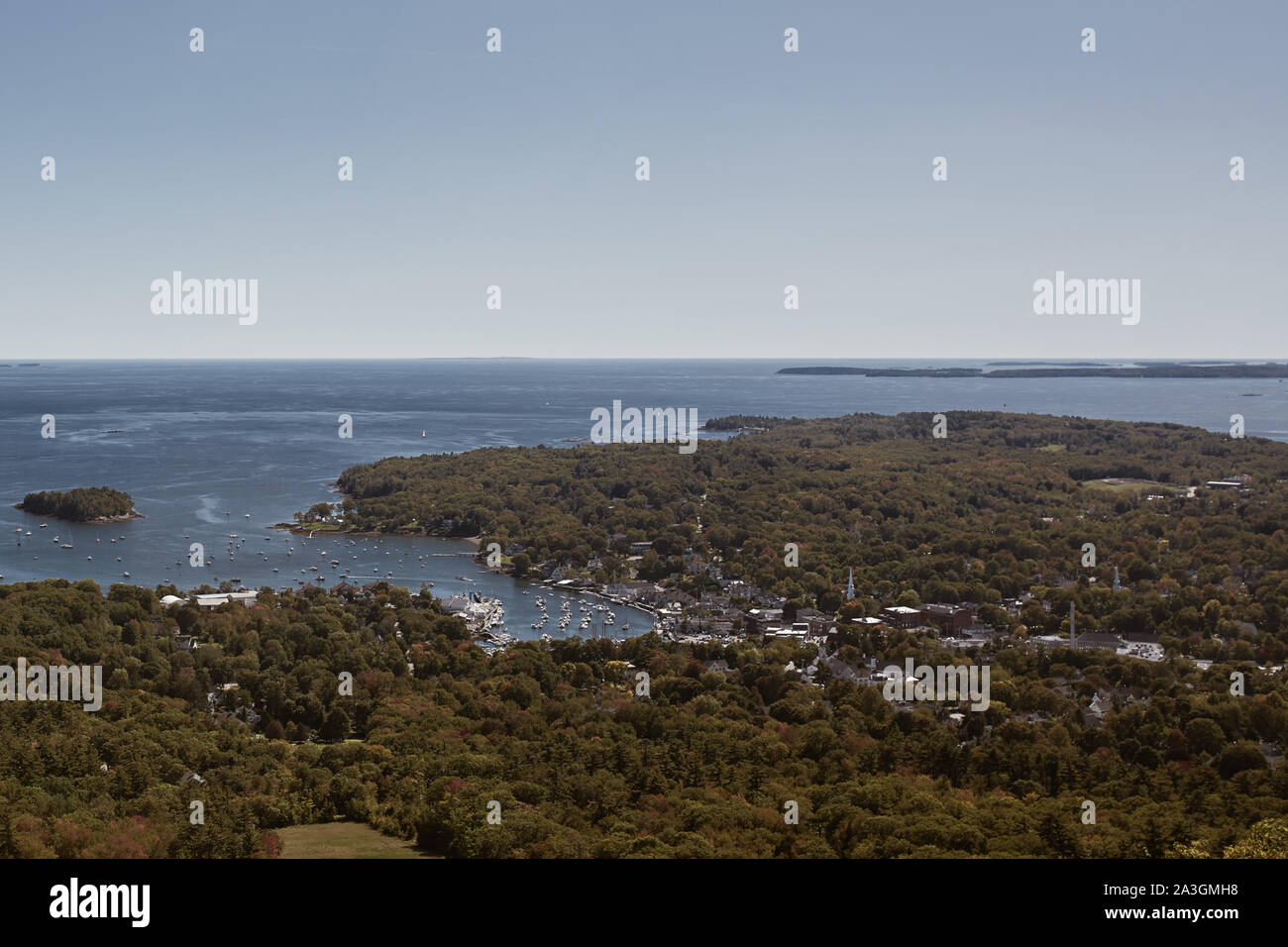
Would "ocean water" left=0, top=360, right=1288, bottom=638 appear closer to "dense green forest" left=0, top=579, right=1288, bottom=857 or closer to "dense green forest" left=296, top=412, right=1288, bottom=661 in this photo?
"dense green forest" left=296, top=412, right=1288, bottom=661

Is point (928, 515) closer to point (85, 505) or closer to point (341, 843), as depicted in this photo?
Answer: point (341, 843)

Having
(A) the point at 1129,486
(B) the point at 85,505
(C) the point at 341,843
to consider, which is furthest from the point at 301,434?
(C) the point at 341,843

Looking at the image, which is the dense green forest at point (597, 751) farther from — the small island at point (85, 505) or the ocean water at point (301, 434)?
the small island at point (85, 505)

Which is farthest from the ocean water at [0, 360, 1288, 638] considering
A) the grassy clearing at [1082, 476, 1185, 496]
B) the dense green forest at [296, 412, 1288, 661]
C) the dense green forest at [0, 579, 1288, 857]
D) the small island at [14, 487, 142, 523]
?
the grassy clearing at [1082, 476, 1185, 496]

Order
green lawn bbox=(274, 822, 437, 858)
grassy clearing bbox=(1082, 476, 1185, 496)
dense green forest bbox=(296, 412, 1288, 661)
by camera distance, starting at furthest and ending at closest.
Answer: grassy clearing bbox=(1082, 476, 1185, 496), dense green forest bbox=(296, 412, 1288, 661), green lawn bbox=(274, 822, 437, 858)

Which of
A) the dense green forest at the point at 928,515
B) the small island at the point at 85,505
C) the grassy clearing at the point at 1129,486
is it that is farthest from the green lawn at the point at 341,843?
the grassy clearing at the point at 1129,486

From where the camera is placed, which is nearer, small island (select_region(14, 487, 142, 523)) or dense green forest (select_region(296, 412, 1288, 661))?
dense green forest (select_region(296, 412, 1288, 661))
